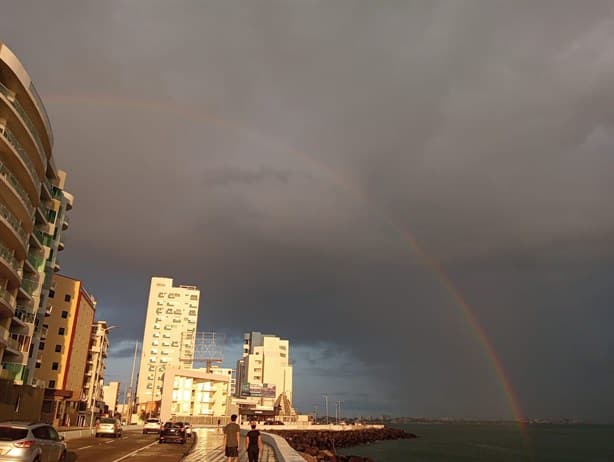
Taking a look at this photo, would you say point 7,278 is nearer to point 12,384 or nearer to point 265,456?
point 12,384

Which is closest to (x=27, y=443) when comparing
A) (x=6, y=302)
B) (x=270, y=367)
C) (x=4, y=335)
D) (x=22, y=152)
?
(x=6, y=302)

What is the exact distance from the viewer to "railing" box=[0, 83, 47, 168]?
41.6 m

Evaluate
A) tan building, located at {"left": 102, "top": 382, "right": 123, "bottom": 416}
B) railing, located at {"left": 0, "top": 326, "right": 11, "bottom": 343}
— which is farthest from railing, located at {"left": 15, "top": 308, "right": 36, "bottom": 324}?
tan building, located at {"left": 102, "top": 382, "right": 123, "bottom": 416}

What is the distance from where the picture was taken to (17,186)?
149 ft

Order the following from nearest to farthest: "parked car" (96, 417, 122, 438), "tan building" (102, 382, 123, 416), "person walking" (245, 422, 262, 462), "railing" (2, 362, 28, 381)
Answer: "person walking" (245, 422, 262, 462), "parked car" (96, 417, 122, 438), "railing" (2, 362, 28, 381), "tan building" (102, 382, 123, 416)

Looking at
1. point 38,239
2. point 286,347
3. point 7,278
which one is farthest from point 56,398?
point 286,347

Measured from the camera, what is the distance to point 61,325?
269 ft

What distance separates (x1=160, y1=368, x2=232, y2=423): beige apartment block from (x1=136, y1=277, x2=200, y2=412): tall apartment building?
32.4 meters

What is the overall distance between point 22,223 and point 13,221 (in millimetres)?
5369

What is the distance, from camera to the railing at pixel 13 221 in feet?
143

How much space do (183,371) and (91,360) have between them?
22.6 m

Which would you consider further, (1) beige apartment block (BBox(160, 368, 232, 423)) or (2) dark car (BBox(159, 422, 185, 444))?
(1) beige apartment block (BBox(160, 368, 232, 423))

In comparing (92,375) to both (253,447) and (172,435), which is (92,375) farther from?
(253,447)

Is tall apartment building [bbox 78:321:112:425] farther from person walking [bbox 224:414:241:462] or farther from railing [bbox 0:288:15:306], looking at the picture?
person walking [bbox 224:414:241:462]
